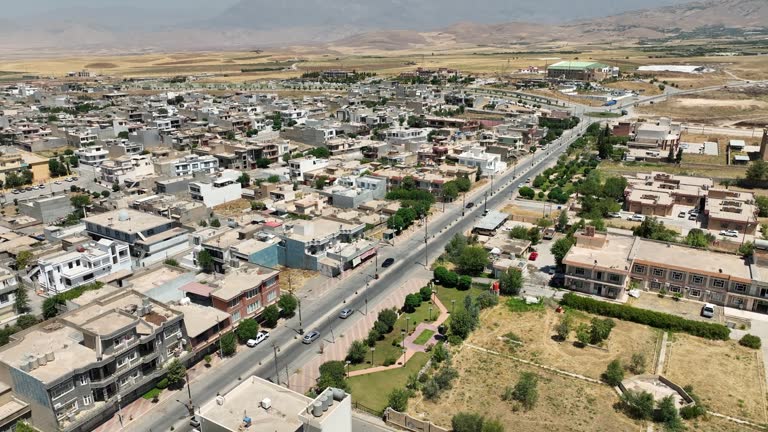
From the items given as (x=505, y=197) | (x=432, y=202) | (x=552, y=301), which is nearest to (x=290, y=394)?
(x=552, y=301)

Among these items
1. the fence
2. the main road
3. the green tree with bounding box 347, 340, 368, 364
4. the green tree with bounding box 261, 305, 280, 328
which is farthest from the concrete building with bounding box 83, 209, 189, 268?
the fence

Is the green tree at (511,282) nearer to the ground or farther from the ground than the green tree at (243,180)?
nearer to the ground

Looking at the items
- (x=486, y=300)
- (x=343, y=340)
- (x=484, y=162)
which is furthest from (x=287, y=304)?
(x=484, y=162)

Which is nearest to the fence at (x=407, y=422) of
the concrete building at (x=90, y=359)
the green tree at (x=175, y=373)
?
the green tree at (x=175, y=373)

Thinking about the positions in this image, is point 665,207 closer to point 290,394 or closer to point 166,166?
point 290,394

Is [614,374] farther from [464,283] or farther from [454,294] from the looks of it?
[464,283]

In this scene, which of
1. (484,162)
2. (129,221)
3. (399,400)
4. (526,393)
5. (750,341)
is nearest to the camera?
(399,400)

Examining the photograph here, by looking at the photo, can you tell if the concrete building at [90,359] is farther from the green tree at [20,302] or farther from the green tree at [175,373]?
the green tree at [20,302]
